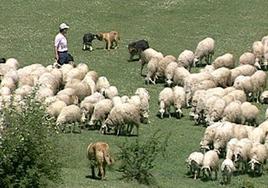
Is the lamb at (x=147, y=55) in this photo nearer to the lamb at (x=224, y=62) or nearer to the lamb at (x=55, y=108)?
the lamb at (x=224, y=62)

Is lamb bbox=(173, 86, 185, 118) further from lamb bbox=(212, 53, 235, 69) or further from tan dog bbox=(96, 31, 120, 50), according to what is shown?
tan dog bbox=(96, 31, 120, 50)

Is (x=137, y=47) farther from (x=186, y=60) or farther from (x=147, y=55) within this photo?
(x=186, y=60)

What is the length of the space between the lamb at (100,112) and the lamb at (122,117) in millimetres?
436

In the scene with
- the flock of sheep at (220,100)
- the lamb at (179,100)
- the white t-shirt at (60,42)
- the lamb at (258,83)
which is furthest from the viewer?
the white t-shirt at (60,42)

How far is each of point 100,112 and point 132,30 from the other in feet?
55.0

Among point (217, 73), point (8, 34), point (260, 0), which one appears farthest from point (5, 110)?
point (260, 0)

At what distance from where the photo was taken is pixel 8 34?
4028 cm

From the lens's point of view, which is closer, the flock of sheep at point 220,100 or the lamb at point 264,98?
the flock of sheep at point 220,100

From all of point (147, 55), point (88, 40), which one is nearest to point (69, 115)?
point (147, 55)

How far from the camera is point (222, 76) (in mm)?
30047

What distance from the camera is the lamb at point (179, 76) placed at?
30.5 m

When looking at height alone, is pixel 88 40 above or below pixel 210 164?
above

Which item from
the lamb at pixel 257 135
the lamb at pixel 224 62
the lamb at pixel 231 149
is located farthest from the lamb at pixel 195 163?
the lamb at pixel 224 62

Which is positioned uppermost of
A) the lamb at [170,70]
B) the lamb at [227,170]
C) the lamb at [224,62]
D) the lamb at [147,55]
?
the lamb at [147,55]
